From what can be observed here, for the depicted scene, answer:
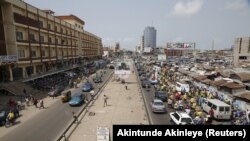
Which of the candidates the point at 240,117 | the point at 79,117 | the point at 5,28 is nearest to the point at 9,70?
the point at 5,28

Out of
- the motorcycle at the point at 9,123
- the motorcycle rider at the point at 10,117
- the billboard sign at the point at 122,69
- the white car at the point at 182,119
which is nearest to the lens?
the white car at the point at 182,119

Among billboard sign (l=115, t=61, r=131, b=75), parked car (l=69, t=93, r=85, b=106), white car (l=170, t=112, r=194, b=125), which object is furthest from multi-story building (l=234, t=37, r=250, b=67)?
parked car (l=69, t=93, r=85, b=106)

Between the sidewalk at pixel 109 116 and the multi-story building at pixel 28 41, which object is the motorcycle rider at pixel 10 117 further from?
the multi-story building at pixel 28 41

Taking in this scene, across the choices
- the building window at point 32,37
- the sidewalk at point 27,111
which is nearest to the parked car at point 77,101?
the sidewalk at point 27,111

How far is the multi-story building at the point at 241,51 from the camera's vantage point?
6906 cm

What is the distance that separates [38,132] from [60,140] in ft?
10.2

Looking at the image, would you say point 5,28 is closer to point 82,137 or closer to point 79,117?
point 79,117

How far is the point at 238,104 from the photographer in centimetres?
2459

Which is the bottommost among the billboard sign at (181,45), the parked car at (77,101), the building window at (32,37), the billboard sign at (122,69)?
the parked car at (77,101)

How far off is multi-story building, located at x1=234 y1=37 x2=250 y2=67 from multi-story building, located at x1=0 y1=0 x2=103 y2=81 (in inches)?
2431

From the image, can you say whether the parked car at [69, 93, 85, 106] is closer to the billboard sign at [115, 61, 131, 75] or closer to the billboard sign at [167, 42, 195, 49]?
the billboard sign at [115, 61, 131, 75]

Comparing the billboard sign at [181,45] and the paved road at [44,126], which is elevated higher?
the billboard sign at [181,45]

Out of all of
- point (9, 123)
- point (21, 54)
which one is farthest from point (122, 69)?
point (9, 123)

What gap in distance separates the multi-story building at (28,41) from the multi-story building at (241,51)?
203ft
